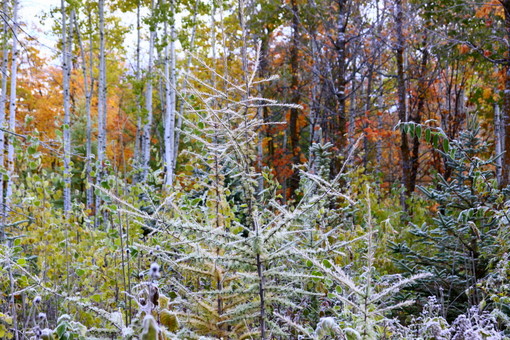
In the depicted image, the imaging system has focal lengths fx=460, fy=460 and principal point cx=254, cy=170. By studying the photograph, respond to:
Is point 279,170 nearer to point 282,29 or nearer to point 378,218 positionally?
point 282,29

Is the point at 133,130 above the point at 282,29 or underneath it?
underneath

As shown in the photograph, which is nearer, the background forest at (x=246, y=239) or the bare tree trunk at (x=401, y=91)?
the background forest at (x=246, y=239)

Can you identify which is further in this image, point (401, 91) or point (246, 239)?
point (401, 91)

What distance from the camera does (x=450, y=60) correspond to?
9117 millimetres

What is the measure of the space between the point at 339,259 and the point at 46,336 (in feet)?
10.2

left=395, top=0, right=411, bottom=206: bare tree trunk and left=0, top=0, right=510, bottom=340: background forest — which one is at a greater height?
left=395, top=0, right=411, bottom=206: bare tree trunk

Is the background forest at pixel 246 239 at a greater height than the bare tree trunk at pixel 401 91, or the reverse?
the bare tree trunk at pixel 401 91

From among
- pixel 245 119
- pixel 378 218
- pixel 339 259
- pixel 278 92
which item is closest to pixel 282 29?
pixel 278 92

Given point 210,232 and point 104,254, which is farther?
point 104,254

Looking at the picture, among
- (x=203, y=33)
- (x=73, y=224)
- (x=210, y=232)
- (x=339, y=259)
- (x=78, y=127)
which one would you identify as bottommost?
(x=339, y=259)

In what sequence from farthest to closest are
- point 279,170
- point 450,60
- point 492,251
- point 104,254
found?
point 279,170
point 450,60
point 104,254
point 492,251

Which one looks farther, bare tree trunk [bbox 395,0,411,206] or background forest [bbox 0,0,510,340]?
bare tree trunk [bbox 395,0,411,206]

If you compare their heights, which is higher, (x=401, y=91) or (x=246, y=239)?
(x=401, y=91)

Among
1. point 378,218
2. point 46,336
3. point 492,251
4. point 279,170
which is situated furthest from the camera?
point 279,170
